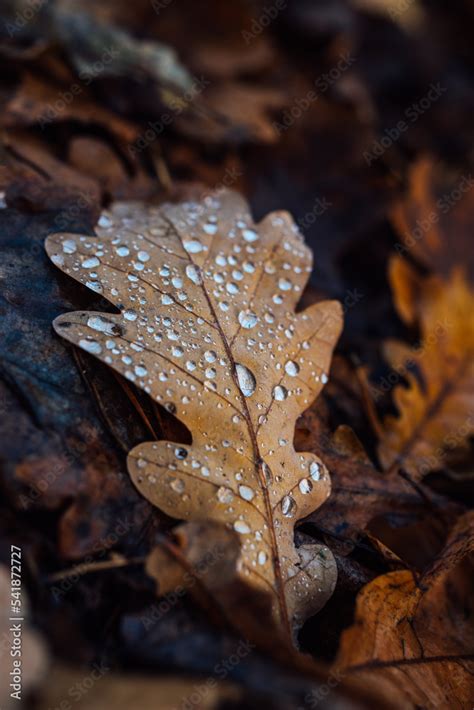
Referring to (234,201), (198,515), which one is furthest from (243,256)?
(198,515)

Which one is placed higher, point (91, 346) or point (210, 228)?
point (210, 228)

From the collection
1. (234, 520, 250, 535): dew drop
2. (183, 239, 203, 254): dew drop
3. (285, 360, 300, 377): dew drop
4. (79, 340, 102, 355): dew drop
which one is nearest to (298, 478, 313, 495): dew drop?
(234, 520, 250, 535): dew drop

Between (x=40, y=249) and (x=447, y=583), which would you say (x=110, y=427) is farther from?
(x=447, y=583)

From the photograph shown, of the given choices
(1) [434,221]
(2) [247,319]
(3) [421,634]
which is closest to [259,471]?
(2) [247,319]

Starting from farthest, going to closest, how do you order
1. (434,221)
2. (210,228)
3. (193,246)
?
(434,221), (210,228), (193,246)

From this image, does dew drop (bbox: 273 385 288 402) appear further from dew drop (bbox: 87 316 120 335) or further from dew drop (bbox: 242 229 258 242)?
dew drop (bbox: 242 229 258 242)

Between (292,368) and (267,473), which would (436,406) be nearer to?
(292,368)

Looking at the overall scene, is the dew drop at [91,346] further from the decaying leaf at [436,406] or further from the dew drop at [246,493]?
the decaying leaf at [436,406]
